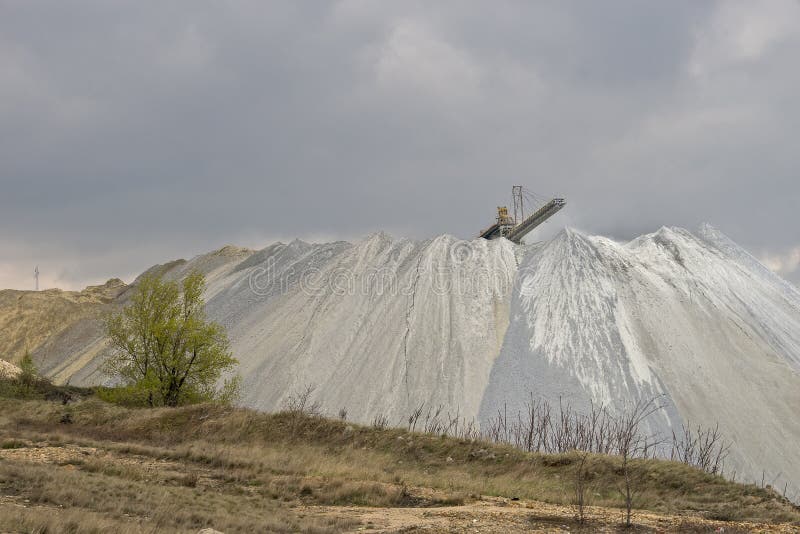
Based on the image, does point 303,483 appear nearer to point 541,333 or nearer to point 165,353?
point 165,353

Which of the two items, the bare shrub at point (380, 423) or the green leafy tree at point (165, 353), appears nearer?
the bare shrub at point (380, 423)

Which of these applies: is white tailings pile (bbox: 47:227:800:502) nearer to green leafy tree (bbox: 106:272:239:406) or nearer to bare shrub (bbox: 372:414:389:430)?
bare shrub (bbox: 372:414:389:430)

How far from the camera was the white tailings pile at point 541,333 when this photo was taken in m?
32.0

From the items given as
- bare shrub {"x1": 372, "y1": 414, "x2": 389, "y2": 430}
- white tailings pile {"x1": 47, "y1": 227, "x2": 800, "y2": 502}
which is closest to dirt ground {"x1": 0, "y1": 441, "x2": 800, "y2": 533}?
bare shrub {"x1": 372, "y1": 414, "x2": 389, "y2": 430}

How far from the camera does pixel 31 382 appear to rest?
36.3 metres

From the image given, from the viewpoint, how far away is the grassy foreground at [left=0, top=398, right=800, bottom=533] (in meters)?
9.74

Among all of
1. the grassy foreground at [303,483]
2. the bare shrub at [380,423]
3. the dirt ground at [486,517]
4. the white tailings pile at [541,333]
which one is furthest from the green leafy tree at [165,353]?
the dirt ground at [486,517]

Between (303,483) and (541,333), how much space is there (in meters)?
25.8

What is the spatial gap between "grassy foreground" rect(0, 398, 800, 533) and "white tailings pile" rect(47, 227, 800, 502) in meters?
12.9

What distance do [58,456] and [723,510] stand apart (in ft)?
45.0

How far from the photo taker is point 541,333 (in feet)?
123

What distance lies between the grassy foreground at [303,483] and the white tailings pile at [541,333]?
12.9 metres

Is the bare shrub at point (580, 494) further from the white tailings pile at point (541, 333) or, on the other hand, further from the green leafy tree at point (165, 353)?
the green leafy tree at point (165, 353)

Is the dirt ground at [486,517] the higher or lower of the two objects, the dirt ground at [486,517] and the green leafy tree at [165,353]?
the lower
